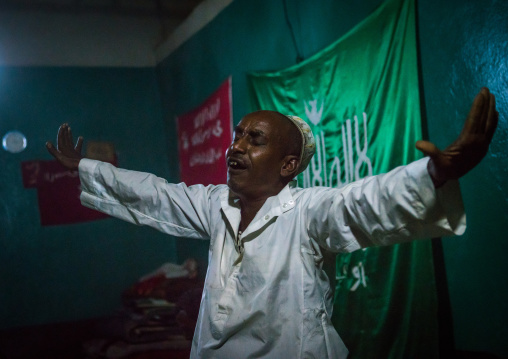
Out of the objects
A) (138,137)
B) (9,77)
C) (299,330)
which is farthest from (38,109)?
(299,330)

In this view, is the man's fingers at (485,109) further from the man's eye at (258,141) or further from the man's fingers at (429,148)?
the man's eye at (258,141)

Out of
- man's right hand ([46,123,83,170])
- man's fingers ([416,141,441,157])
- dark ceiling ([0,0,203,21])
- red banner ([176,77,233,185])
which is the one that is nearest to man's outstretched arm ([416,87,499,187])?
man's fingers ([416,141,441,157])

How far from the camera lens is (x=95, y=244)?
18.4 feet

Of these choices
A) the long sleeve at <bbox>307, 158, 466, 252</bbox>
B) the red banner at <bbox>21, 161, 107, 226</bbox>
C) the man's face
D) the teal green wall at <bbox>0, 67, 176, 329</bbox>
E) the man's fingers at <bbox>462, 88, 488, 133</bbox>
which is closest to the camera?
the man's fingers at <bbox>462, 88, 488, 133</bbox>

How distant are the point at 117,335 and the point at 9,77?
3190 mm

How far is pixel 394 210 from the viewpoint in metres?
1.29

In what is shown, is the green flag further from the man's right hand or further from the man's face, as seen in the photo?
the man's right hand

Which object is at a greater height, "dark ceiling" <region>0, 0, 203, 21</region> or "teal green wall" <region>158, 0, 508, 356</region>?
"dark ceiling" <region>0, 0, 203, 21</region>

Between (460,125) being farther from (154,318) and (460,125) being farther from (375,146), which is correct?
(154,318)

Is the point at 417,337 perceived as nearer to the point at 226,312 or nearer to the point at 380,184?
the point at 226,312

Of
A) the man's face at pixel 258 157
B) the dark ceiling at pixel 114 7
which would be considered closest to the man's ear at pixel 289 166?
the man's face at pixel 258 157

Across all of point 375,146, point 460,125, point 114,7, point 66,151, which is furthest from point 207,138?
point 460,125

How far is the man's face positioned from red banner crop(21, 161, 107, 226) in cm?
422

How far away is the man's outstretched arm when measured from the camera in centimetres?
113
